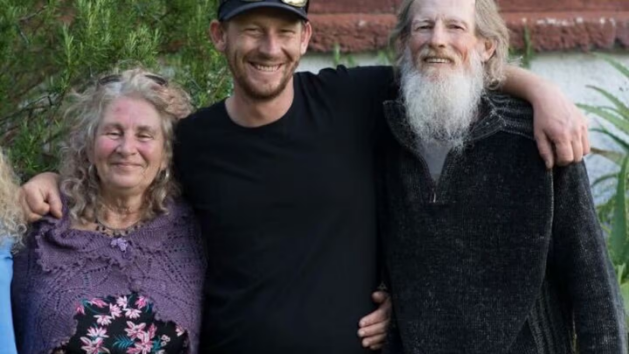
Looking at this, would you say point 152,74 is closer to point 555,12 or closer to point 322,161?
point 322,161

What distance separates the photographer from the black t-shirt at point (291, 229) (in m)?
3.72

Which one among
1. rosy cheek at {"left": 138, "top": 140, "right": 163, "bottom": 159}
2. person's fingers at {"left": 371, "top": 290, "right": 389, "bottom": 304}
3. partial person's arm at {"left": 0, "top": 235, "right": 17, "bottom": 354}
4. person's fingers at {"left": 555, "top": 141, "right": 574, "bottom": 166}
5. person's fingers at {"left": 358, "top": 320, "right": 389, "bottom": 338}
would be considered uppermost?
rosy cheek at {"left": 138, "top": 140, "right": 163, "bottom": 159}

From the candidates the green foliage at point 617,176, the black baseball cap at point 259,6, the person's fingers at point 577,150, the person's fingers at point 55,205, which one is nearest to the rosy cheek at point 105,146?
the person's fingers at point 55,205

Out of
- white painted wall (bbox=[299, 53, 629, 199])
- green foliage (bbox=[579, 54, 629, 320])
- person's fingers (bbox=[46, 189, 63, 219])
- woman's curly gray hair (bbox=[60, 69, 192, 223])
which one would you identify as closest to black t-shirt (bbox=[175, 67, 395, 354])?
woman's curly gray hair (bbox=[60, 69, 192, 223])

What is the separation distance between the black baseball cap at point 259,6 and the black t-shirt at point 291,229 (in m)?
0.27

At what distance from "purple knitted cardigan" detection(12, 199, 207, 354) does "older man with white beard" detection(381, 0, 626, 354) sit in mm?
655

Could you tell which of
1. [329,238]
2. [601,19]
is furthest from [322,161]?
[601,19]

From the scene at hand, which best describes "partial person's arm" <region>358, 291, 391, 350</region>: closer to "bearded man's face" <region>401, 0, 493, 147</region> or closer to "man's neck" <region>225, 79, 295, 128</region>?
"bearded man's face" <region>401, 0, 493, 147</region>

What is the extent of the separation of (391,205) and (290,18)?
650mm

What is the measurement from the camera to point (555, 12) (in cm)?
651

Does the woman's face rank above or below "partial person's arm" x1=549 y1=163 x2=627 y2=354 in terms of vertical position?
above

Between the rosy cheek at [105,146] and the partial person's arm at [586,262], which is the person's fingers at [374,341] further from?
the rosy cheek at [105,146]

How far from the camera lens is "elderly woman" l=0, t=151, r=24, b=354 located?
3.58 meters

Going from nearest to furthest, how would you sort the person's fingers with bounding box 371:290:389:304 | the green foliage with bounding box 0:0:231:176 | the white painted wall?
the person's fingers with bounding box 371:290:389:304 < the green foliage with bounding box 0:0:231:176 < the white painted wall
